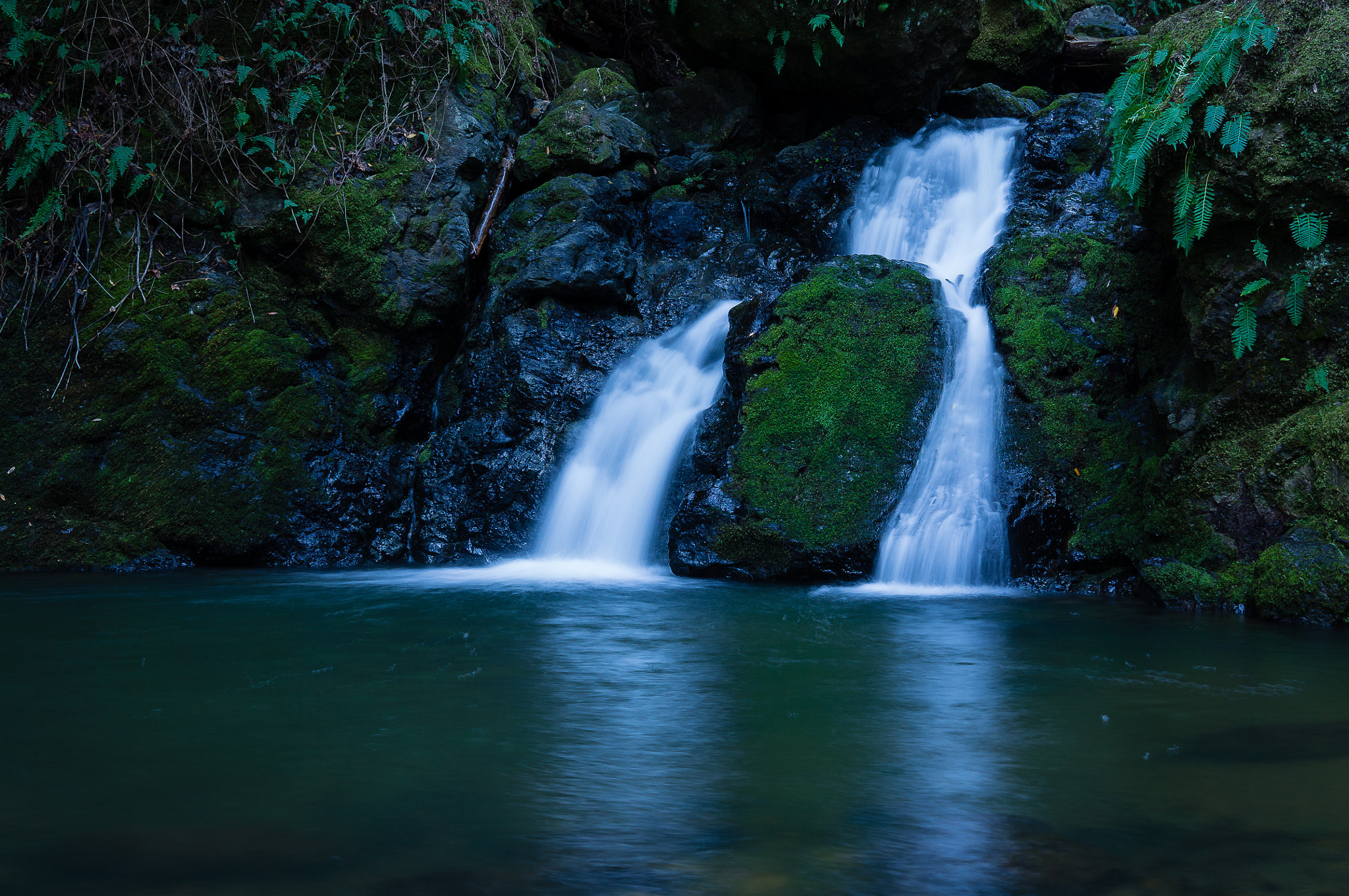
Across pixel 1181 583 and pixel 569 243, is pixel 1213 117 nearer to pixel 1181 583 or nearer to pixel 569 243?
pixel 1181 583

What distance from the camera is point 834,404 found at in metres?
7.66

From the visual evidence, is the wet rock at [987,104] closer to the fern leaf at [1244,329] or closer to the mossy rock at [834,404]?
the mossy rock at [834,404]

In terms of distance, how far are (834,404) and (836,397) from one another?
7cm

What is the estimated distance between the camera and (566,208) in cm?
986

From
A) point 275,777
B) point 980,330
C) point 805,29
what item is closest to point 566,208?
point 805,29

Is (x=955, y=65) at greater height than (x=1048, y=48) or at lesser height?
lesser

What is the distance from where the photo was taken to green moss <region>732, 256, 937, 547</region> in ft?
23.6

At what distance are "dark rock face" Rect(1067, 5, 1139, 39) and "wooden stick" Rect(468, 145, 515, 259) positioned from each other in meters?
8.03

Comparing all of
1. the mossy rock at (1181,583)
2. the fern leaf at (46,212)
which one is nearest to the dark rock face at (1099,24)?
the mossy rock at (1181,583)

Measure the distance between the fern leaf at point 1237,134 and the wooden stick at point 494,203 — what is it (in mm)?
6943

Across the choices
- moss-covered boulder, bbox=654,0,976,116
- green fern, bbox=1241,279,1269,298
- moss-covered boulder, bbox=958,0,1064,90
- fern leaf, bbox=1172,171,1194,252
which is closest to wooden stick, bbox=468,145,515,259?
moss-covered boulder, bbox=654,0,976,116

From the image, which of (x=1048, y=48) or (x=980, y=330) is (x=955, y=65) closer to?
(x=1048, y=48)

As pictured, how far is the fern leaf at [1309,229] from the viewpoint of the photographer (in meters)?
5.61

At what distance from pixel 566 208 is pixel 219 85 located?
3649 mm
